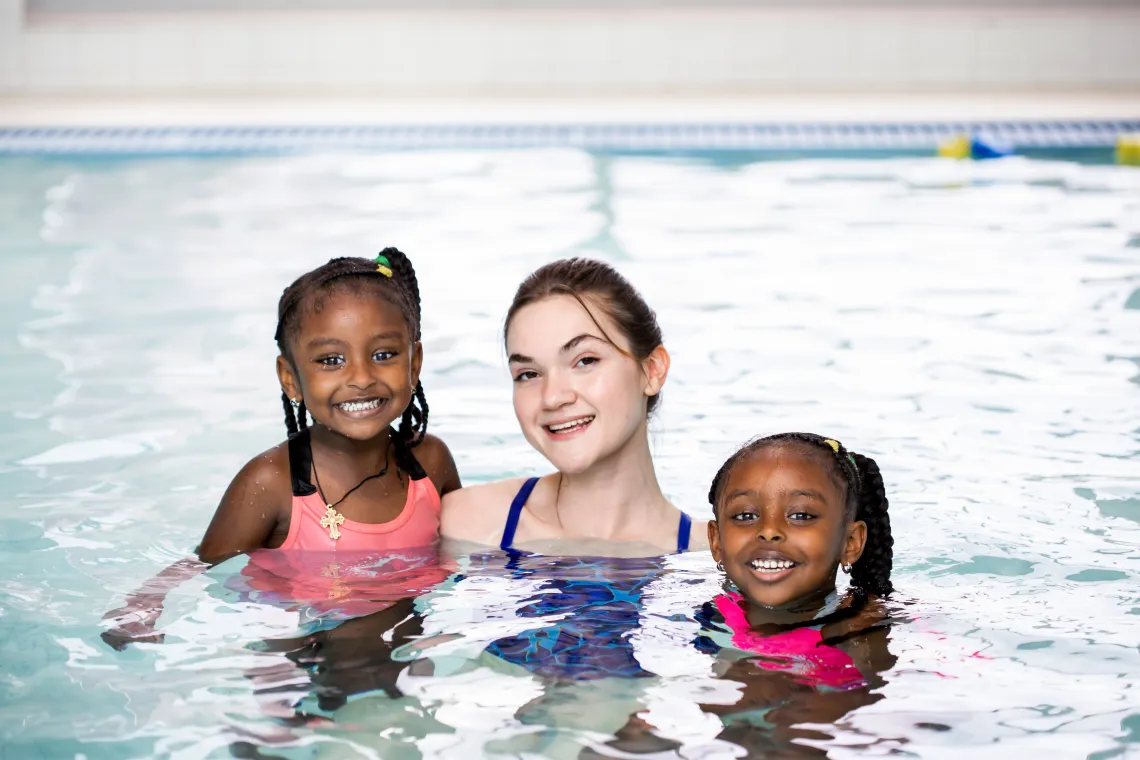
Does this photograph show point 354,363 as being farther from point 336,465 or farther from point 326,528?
point 326,528

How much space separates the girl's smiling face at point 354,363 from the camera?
12.6 feet

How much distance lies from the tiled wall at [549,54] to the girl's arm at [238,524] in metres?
8.20

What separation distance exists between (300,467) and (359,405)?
319 millimetres

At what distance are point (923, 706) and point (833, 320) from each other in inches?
159

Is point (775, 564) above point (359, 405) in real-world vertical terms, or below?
below

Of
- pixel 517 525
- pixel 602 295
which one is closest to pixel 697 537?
pixel 517 525

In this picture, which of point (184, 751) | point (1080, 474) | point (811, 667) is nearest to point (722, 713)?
point (811, 667)

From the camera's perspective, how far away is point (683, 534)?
13.5ft

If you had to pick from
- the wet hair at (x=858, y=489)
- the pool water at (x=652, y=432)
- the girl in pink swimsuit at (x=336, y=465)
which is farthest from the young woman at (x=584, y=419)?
the wet hair at (x=858, y=489)

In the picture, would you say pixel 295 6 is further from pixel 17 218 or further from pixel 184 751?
pixel 184 751

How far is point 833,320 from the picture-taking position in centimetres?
715

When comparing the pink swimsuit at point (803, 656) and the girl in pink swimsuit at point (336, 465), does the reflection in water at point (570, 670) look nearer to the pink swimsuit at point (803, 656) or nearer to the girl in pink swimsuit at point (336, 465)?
the pink swimsuit at point (803, 656)

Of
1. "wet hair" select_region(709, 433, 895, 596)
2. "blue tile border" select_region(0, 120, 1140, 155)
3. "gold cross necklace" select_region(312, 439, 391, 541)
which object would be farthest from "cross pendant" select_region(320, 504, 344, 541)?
"blue tile border" select_region(0, 120, 1140, 155)

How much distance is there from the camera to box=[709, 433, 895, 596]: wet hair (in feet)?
11.6
